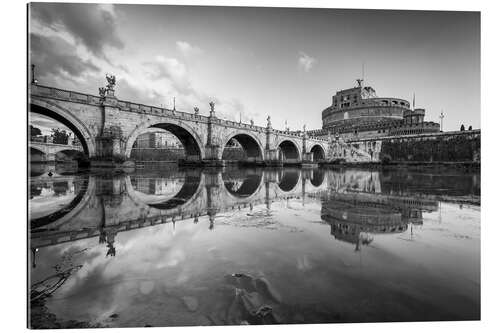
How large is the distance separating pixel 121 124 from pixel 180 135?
21.6 ft

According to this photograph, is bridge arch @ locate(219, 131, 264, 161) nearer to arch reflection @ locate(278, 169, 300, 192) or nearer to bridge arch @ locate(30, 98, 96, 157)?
bridge arch @ locate(30, 98, 96, 157)

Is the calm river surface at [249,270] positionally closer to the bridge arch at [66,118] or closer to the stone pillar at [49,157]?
the bridge arch at [66,118]

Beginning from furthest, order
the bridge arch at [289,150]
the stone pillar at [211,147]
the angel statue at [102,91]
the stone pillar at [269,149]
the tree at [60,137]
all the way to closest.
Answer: the tree at [60,137] → the bridge arch at [289,150] → the stone pillar at [269,149] → the stone pillar at [211,147] → the angel statue at [102,91]

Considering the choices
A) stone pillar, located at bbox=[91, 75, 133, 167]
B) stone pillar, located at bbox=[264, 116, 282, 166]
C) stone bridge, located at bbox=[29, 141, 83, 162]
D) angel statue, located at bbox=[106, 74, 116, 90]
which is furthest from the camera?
stone bridge, located at bbox=[29, 141, 83, 162]

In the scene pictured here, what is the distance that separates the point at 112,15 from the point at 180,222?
150 inches

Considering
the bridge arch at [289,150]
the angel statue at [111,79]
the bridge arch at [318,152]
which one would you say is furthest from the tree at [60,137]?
the bridge arch at [318,152]

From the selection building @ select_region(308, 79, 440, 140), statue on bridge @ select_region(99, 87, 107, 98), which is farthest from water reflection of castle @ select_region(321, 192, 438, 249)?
building @ select_region(308, 79, 440, 140)

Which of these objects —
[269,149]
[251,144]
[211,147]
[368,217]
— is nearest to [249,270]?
[368,217]

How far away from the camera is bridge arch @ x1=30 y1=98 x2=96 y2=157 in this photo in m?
14.4

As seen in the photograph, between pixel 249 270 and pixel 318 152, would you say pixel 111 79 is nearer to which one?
pixel 249 270

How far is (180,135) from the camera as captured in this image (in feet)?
78.9

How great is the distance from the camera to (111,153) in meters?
16.5

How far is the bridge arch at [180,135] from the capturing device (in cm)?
1881

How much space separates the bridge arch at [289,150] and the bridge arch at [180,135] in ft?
54.0
